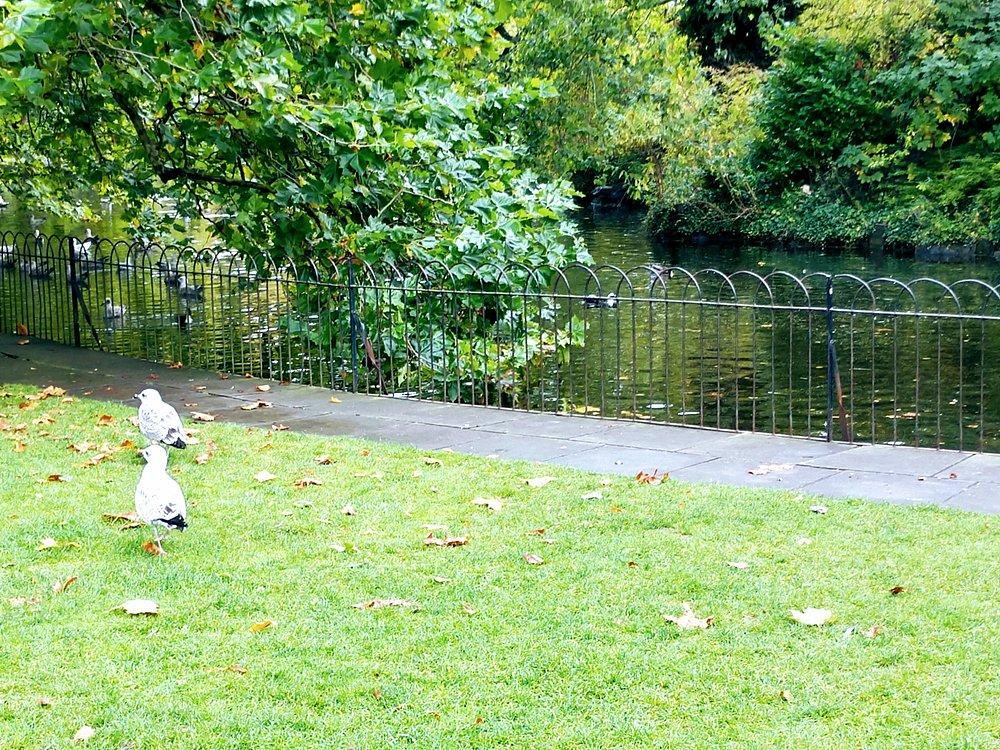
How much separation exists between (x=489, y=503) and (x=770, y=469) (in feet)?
6.47

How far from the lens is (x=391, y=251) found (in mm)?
11773

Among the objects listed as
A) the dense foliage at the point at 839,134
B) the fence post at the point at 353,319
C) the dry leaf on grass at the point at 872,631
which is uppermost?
the dense foliage at the point at 839,134

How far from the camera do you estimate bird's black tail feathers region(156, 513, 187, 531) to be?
216 inches

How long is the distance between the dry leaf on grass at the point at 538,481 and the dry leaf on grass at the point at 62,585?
2719 mm

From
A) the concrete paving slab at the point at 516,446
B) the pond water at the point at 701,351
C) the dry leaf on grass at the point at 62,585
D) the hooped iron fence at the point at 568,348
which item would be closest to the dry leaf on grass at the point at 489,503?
the concrete paving slab at the point at 516,446

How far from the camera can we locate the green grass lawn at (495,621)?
13.0 ft

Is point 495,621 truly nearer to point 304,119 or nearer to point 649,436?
point 649,436

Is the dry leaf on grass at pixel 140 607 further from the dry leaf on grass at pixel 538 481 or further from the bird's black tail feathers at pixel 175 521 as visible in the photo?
the dry leaf on grass at pixel 538 481

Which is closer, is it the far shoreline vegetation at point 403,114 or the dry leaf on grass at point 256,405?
the dry leaf on grass at point 256,405

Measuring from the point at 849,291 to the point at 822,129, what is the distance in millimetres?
10605

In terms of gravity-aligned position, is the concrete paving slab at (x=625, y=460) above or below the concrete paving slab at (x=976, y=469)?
above

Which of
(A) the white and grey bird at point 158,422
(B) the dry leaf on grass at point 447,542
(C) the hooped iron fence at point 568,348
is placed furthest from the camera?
(C) the hooped iron fence at point 568,348

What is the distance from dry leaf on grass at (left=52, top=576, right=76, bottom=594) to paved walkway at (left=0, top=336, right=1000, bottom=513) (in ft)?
10.9

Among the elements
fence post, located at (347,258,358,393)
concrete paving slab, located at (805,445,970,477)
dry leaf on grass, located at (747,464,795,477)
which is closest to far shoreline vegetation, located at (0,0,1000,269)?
fence post, located at (347,258,358,393)
